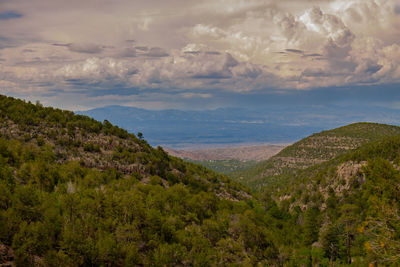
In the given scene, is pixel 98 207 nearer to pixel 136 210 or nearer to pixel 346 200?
pixel 136 210

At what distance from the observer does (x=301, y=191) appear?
80.0 metres

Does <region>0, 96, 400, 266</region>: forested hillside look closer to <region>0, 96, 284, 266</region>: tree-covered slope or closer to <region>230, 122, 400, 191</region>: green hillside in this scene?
<region>0, 96, 284, 266</region>: tree-covered slope

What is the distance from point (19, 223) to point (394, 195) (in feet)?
96.8

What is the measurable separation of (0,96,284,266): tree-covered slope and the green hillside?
83732 mm

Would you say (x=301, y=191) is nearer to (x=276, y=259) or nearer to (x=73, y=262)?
(x=276, y=259)

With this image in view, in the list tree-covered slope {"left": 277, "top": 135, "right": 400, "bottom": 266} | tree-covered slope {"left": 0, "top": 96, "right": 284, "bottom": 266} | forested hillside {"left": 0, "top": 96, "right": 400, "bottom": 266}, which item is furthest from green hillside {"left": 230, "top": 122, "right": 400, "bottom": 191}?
tree-covered slope {"left": 0, "top": 96, "right": 284, "bottom": 266}

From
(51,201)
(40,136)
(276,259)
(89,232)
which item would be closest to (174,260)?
(89,232)

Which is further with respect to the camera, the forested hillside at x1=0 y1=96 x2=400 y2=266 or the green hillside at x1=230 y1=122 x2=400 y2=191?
the green hillside at x1=230 y1=122 x2=400 y2=191

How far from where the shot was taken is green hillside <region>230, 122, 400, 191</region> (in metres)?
134

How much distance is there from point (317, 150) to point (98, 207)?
144351 mm

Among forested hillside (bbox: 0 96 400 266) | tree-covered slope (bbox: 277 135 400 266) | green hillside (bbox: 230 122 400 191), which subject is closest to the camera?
forested hillside (bbox: 0 96 400 266)

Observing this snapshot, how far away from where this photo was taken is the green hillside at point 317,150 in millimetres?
133625

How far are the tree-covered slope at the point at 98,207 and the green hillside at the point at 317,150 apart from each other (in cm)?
8373

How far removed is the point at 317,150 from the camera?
500 ft
